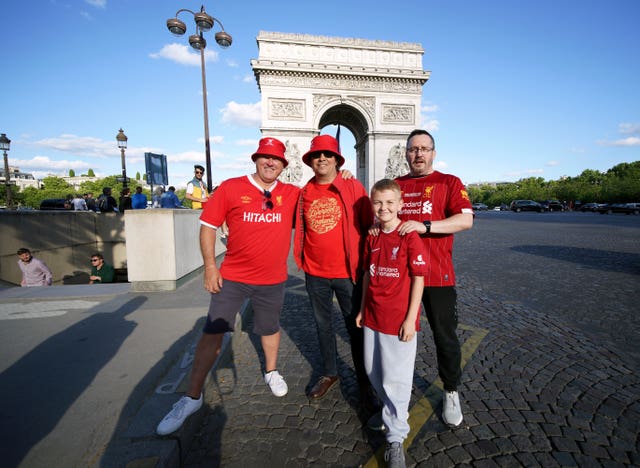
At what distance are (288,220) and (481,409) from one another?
6.33 feet

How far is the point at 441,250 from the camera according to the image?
208 cm

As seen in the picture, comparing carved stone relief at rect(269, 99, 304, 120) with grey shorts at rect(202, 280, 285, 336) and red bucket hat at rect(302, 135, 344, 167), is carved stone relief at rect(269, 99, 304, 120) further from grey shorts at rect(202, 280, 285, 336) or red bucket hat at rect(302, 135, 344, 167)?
grey shorts at rect(202, 280, 285, 336)

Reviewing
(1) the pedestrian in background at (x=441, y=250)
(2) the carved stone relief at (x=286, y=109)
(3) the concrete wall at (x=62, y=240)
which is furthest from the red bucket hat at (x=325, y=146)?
(2) the carved stone relief at (x=286, y=109)

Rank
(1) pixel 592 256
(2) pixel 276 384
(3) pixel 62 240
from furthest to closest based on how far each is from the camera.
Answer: (3) pixel 62 240, (1) pixel 592 256, (2) pixel 276 384

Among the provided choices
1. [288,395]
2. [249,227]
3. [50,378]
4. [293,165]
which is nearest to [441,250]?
[249,227]

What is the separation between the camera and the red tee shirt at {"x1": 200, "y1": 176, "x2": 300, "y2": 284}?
2289 millimetres

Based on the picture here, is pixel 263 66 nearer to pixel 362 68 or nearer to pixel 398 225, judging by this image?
pixel 362 68

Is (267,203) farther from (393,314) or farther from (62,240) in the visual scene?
(62,240)

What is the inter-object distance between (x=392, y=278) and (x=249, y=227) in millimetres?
1085

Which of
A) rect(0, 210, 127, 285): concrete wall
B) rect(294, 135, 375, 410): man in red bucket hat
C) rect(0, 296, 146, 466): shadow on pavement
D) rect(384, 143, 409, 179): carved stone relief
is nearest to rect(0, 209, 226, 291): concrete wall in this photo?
rect(0, 210, 127, 285): concrete wall

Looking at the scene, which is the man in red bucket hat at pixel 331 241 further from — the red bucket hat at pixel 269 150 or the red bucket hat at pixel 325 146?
the red bucket hat at pixel 269 150

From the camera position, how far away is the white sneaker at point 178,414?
183 centimetres

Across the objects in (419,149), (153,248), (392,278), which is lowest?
(153,248)

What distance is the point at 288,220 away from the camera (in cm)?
245
